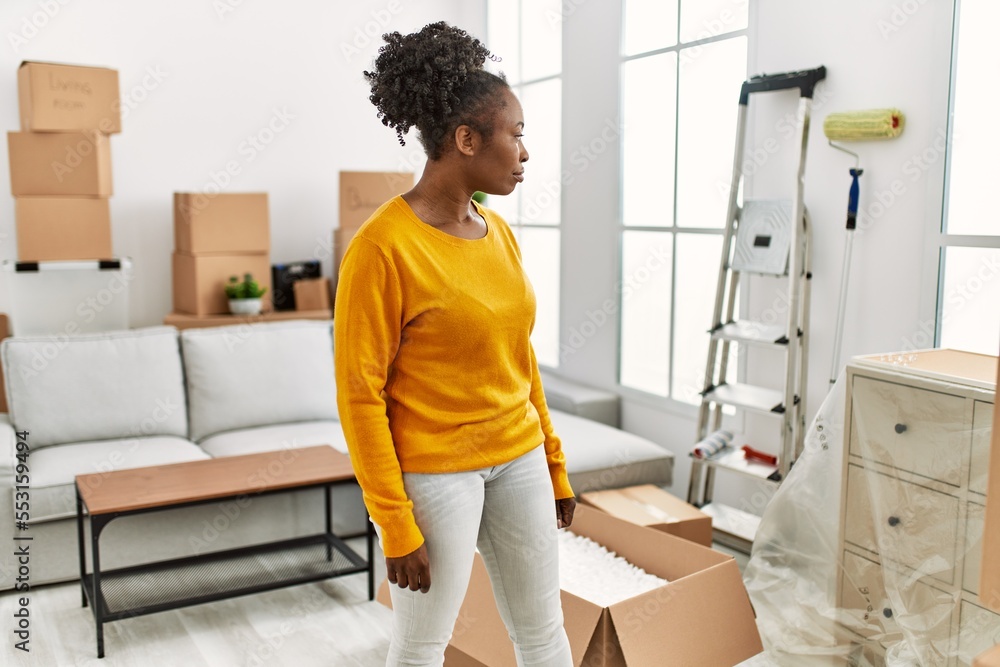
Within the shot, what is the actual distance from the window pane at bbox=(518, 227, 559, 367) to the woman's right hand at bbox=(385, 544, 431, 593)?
310 cm

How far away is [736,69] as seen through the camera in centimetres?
329

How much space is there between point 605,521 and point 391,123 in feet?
5.29

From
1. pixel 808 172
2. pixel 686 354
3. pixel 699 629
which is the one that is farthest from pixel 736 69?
pixel 699 629

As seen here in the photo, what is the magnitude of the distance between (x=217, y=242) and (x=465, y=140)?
285cm

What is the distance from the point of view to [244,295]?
4074 millimetres

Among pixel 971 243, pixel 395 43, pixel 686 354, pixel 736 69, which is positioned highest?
pixel 736 69

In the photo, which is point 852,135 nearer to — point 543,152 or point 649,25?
point 649,25

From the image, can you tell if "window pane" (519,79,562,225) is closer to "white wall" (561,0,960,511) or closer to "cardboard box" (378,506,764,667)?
"white wall" (561,0,960,511)

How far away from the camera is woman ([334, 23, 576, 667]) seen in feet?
4.52

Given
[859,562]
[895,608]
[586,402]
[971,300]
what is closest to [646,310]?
[586,402]

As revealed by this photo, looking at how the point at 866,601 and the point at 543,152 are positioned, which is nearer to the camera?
the point at 866,601

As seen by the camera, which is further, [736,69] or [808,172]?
[736,69]

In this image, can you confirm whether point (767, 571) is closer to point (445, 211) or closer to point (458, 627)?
point (458, 627)

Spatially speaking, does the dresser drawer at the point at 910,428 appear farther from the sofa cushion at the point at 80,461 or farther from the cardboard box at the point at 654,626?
the sofa cushion at the point at 80,461
